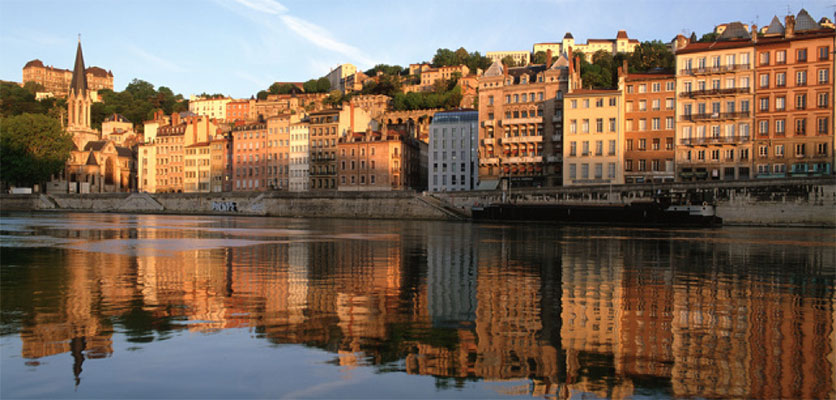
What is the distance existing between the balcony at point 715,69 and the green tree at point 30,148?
112 m

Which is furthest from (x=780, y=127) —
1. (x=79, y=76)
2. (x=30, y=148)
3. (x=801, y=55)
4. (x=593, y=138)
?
(x=79, y=76)

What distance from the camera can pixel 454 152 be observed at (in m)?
105

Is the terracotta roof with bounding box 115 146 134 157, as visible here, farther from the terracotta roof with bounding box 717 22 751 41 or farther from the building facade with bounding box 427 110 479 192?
the terracotta roof with bounding box 717 22 751 41

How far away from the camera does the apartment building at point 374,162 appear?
356 feet

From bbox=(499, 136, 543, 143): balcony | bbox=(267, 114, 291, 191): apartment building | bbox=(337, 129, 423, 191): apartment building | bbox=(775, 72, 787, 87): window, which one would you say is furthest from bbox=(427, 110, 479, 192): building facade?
bbox=(775, 72, 787, 87): window

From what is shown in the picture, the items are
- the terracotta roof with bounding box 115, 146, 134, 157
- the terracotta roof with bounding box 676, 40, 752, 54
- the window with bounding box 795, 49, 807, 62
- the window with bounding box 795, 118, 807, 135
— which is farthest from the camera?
the terracotta roof with bounding box 115, 146, 134, 157

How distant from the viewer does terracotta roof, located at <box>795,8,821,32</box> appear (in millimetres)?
72925

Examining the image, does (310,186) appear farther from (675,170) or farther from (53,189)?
(53,189)

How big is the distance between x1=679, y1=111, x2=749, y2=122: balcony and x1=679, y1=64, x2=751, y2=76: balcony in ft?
15.8

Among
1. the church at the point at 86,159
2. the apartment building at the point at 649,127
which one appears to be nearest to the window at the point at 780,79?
the apartment building at the point at 649,127

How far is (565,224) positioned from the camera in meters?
70.2

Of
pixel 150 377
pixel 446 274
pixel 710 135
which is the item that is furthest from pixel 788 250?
pixel 710 135

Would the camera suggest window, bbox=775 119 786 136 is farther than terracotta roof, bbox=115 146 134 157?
No

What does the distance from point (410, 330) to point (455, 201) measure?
70.9 metres
